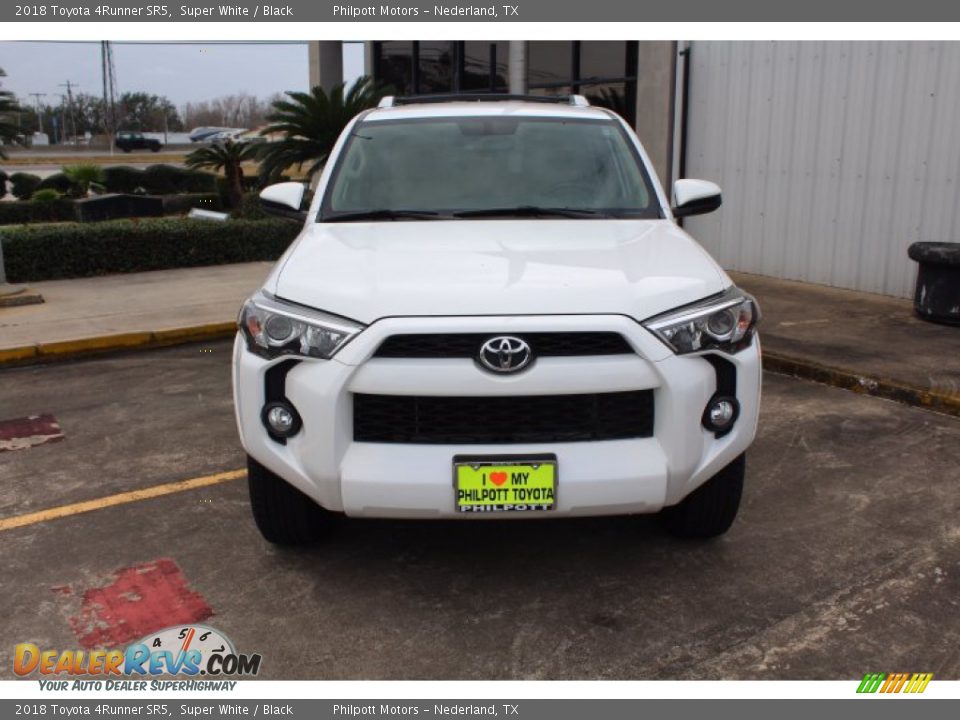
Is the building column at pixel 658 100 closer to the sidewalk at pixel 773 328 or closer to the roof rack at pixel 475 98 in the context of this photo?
the sidewalk at pixel 773 328

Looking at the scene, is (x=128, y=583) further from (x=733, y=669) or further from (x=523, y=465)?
(x=733, y=669)

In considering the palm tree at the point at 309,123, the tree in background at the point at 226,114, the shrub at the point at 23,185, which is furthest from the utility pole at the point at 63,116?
the palm tree at the point at 309,123

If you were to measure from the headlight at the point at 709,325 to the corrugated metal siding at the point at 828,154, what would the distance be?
6775mm

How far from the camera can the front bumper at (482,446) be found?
3.11 metres

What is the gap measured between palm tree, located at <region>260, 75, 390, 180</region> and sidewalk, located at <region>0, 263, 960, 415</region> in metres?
4.33

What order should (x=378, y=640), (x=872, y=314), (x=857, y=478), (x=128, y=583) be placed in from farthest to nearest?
1. (x=872, y=314)
2. (x=857, y=478)
3. (x=128, y=583)
4. (x=378, y=640)

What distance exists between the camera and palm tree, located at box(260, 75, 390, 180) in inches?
576

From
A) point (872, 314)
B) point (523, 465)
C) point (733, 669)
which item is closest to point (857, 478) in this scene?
point (733, 669)

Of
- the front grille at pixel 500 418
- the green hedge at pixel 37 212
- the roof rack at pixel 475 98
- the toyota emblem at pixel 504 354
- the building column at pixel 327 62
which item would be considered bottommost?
the green hedge at pixel 37 212

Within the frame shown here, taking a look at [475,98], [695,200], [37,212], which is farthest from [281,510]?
[37,212]

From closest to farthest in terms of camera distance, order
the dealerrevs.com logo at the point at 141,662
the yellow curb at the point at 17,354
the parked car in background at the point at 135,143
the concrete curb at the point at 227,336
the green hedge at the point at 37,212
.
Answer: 1. the dealerrevs.com logo at the point at 141,662
2. the concrete curb at the point at 227,336
3. the yellow curb at the point at 17,354
4. the green hedge at the point at 37,212
5. the parked car in background at the point at 135,143

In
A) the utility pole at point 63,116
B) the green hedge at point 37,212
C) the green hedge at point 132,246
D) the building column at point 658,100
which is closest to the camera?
the green hedge at point 132,246

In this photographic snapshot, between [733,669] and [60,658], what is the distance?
7.37ft

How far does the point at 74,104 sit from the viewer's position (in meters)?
102
